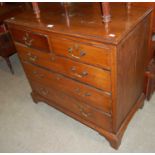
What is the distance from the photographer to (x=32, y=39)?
51.9 inches

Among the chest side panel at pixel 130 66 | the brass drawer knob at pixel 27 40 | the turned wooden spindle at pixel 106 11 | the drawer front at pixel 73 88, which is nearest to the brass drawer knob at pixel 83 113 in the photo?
the drawer front at pixel 73 88

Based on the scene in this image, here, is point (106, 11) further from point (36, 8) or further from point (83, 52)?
point (36, 8)

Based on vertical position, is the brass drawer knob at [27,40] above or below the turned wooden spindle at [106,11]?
below

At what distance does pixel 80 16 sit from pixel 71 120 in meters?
1.00

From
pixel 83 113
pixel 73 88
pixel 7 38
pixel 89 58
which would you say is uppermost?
pixel 89 58

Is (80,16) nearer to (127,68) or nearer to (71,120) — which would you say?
(127,68)

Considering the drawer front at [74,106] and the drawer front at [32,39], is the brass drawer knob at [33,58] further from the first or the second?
the drawer front at [74,106]

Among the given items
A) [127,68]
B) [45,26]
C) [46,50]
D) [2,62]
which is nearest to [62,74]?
[46,50]

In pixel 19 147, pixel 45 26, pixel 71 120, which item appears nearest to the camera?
pixel 45 26

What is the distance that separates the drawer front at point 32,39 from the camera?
126cm

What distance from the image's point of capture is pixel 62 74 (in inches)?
54.1

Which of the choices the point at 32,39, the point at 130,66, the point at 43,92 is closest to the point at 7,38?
the point at 43,92

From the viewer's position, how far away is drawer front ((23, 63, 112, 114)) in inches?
49.2

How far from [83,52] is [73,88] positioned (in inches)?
15.3
